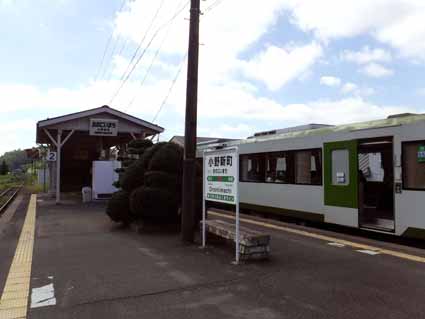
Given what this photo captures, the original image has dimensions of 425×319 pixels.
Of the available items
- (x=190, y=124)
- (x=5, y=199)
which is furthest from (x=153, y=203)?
(x=5, y=199)

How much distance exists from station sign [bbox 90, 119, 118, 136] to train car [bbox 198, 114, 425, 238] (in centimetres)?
707

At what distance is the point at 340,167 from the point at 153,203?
431 centimetres

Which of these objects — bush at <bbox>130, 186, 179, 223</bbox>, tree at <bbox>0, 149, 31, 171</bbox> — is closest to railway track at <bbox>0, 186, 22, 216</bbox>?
bush at <bbox>130, 186, 179, 223</bbox>

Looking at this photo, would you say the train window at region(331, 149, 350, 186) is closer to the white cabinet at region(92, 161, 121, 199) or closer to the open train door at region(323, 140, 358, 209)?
the open train door at region(323, 140, 358, 209)

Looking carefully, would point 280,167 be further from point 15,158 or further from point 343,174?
point 15,158

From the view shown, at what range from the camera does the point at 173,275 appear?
5.32 meters

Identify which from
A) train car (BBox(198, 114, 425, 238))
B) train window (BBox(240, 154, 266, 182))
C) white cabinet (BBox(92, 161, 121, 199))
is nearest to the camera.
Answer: train car (BBox(198, 114, 425, 238))

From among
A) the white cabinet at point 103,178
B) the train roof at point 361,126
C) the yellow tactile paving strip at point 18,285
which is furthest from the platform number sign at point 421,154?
the white cabinet at point 103,178

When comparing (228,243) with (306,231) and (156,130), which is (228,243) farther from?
(156,130)

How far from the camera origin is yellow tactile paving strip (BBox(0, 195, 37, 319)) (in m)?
4.17

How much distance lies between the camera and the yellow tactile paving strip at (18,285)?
4.17 metres

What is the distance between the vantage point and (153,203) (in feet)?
29.1

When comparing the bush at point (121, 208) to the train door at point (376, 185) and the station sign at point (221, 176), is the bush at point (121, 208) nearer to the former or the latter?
the station sign at point (221, 176)

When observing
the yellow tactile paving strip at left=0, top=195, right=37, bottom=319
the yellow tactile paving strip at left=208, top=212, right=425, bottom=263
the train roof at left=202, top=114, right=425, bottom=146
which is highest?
the train roof at left=202, top=114, right=425, bottom=146
